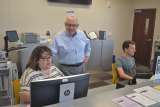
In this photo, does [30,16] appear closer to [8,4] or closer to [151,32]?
[8,4]

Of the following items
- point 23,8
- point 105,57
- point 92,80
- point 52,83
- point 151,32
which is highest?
point 23,8

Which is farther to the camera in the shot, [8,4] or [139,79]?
[8,4]

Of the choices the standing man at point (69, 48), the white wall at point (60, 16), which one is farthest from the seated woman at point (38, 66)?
the white wall at point (60, 16)

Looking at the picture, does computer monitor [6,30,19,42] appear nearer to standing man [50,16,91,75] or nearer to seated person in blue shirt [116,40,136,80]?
standing man [50,16,91,75]

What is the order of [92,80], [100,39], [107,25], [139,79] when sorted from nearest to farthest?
[139,79] < [92,80] < [100,39] < [107,25]

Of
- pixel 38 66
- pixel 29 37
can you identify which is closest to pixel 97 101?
pixel 38 66

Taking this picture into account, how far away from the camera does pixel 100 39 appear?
5.69m

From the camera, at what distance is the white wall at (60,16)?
4531 mm

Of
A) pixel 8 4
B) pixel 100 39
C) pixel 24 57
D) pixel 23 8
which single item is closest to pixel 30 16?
pixel 23 8

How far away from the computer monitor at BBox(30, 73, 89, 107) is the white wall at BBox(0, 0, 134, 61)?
3622mm

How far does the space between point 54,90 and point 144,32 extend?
555 centimetres

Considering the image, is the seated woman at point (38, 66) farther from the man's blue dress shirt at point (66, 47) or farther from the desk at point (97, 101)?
the man's blue dress shirt at point (66, 47)

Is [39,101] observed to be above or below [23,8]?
below

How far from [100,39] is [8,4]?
272 centimetres
